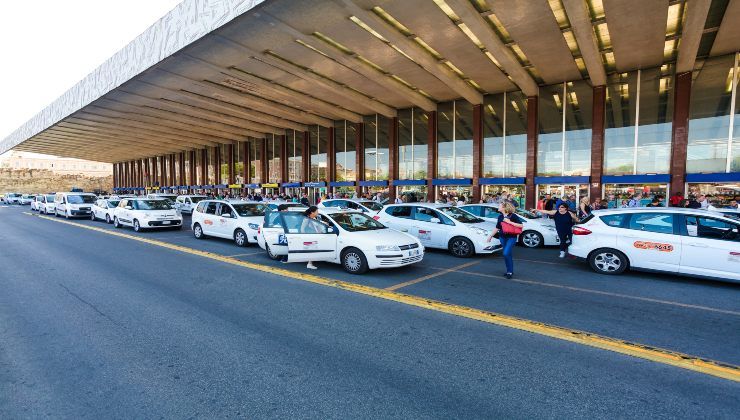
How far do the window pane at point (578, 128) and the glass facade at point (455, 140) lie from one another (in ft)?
18.5

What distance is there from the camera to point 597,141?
1858 centimetres

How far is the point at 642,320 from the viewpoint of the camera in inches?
192

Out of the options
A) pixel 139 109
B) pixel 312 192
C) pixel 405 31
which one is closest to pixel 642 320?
pixel 405 31

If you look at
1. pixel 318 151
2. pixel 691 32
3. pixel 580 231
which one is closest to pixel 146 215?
pixel 580 231

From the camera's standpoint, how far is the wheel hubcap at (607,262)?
7.64 meters

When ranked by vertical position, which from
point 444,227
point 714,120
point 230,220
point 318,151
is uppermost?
point 318,151

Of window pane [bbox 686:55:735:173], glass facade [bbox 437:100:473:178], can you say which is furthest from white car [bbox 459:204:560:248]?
glass facade [bbox 437:100:473:178]

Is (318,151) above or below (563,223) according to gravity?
above

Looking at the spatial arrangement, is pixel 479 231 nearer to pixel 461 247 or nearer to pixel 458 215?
pixel 461 247

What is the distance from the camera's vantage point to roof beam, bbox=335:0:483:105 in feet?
43.6

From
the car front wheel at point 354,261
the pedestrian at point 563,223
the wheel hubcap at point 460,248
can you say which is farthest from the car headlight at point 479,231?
the car front wheel at point 354,261

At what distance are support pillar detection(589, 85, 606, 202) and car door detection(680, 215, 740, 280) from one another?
13031mm

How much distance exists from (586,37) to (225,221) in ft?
50.2

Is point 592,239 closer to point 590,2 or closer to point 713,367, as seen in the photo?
point 713,367
